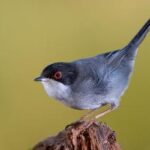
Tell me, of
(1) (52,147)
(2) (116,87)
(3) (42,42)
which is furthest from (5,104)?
(1) (52,147)

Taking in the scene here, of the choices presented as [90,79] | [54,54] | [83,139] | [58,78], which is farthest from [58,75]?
[54,54]

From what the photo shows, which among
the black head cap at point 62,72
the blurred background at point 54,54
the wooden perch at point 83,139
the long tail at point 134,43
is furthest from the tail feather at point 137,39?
the blurred background at point 54,54

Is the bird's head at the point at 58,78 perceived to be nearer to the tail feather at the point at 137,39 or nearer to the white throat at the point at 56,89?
the white throat at the point at 56,89

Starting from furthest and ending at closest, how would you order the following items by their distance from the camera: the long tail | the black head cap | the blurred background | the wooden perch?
the blurred background → the long tail → the black head cap → the wooden perch

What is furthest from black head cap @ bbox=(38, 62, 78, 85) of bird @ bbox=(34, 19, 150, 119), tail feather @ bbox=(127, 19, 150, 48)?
tail feather @ bbox=(127, 19, 150, 48)

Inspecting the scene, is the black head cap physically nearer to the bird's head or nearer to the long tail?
the bird's head

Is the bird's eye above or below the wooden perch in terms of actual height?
above

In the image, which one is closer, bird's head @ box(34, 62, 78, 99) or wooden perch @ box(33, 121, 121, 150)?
wooden perch @ box(33, 121, 121, 150)
